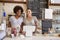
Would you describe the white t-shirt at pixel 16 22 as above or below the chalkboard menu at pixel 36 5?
below

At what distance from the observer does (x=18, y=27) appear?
187 centimetres

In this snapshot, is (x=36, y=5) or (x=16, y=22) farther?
(x=36, y=5)

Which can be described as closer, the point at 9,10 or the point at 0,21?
the point at 0,21

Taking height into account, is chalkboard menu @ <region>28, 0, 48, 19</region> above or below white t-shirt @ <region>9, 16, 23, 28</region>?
above

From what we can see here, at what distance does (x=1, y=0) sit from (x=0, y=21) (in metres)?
1.42

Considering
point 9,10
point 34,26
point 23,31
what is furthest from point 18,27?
point 9,10

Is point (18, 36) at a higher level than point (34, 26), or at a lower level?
lower

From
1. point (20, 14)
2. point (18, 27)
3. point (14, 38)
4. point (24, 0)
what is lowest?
point (14, 38)

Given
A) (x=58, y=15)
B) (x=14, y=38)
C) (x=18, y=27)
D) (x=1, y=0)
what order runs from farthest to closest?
(x=1, y=0)
(x=58, y=15)
(x=18, y=27)
(x=14, y=38)

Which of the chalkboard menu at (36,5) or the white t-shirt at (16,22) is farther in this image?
the chalkboard menu at (36,5)

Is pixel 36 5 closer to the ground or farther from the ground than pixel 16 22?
farther from the ground

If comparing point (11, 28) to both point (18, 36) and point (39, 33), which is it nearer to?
point (18, 36)

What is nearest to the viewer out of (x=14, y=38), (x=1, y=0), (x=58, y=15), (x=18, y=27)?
(x=14, y=38)

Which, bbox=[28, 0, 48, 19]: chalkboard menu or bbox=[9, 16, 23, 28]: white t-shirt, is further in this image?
bbox=[28, 0, 48, 19]: chalkboard menu
